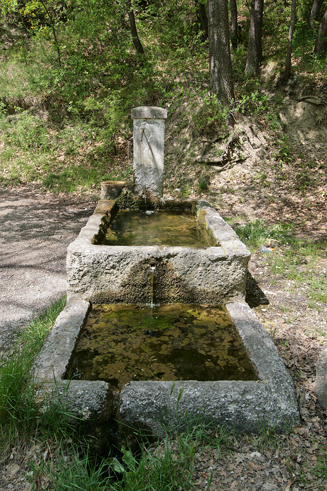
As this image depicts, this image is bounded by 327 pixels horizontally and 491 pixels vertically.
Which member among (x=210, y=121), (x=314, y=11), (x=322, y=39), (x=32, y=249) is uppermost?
(x=314, y=11)

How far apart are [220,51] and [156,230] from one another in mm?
4783

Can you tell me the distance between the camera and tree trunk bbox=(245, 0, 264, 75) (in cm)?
827

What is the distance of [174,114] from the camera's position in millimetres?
8844

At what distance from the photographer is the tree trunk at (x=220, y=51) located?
6859 mm

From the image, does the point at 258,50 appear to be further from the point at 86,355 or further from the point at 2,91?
the point at 86,355

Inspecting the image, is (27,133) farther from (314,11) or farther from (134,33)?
(314,11)

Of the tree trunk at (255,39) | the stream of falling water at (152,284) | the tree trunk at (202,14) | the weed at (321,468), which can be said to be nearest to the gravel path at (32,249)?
the stream of falling water at (152,284)

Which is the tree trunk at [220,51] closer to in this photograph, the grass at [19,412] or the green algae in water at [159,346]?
the green algae in water at [159,346]

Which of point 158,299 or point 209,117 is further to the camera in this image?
point 209,117

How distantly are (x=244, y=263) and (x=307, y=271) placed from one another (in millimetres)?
1515

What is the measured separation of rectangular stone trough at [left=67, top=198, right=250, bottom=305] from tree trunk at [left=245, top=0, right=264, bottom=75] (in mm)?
7262

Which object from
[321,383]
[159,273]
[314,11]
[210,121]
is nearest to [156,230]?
[159,273]

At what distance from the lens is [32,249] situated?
5078mm

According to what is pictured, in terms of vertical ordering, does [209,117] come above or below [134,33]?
below
